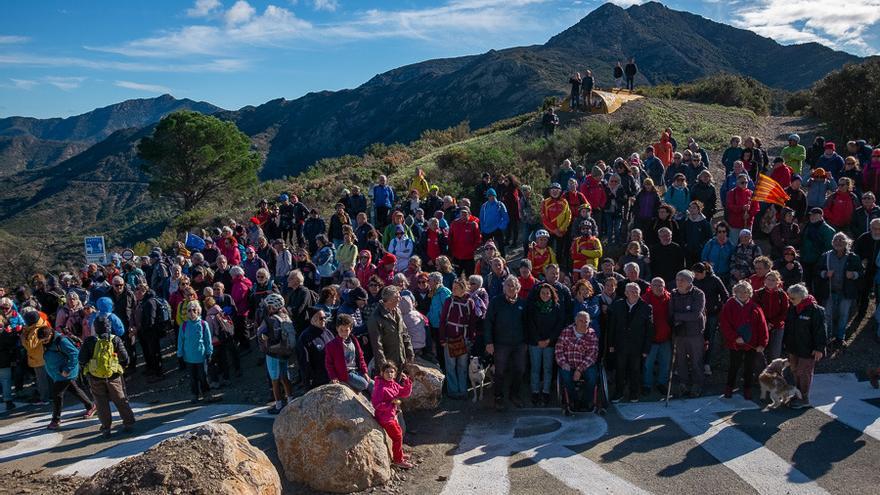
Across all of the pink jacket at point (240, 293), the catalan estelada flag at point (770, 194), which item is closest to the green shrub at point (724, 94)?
the catalan estelada flag at point (770, 194)

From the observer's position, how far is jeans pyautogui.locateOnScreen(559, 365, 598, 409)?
8297 millimetres

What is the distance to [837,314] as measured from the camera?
9484 mm

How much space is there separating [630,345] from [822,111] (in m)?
20.3

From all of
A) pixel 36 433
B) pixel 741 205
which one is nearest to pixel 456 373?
pixel 741 205

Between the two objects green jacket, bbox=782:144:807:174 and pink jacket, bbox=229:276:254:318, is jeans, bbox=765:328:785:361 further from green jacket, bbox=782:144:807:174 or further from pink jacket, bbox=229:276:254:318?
pink jacket, bbox=229:276:254:318

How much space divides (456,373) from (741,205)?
20.4ft

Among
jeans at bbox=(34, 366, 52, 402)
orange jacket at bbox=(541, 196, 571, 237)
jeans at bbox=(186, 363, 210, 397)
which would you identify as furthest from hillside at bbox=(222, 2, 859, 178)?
jeans at bbox=(186, 363, 210, 397)

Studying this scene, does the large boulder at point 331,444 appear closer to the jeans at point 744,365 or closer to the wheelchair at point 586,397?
the wheelchair at point 586,397

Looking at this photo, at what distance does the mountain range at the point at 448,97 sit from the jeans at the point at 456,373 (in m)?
78.5

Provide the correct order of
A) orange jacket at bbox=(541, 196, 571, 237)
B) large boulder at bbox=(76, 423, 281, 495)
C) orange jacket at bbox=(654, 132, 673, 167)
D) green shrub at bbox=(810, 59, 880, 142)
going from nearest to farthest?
large boulder at bbox=(76, 423, 281, 495) → orange jacket at bbox=(541, 196, 571, 237) → orange jacket at bbox=(654, 132, 673, 167) → green shrub at bbox=(810, 59, 880, 142)

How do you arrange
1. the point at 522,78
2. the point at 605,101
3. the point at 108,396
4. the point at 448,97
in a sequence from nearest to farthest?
the point at 108,396 → the point at 605,101 → the point at 522,78 → the point at 448,97

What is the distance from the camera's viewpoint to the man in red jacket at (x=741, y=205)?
36.9ft

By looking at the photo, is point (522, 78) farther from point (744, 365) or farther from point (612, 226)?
point (744, 365)

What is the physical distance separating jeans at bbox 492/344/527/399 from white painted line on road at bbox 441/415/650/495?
58cm
